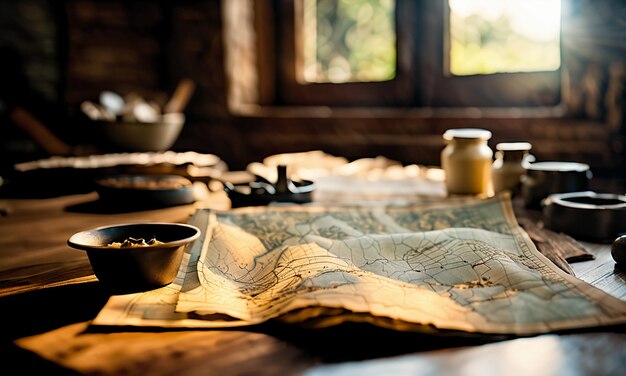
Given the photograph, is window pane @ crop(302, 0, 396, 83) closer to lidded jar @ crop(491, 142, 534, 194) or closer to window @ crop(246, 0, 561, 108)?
window @ crop(246, 0, 561, 108)

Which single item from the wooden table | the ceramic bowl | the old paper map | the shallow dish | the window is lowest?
the wooden table

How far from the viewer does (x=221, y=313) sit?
78cm

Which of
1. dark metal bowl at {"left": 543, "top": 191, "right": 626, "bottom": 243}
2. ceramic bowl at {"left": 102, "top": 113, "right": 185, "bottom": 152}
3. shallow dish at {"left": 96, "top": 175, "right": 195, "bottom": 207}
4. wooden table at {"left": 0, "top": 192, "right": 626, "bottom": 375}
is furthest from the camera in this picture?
ceramic bowl at {"left": 102, "top": 113, "right": 185, "bottom": 152}

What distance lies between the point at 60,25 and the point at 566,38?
2328 millimetres

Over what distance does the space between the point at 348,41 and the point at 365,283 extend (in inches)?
126

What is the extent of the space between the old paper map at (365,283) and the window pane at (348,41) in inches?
76.5

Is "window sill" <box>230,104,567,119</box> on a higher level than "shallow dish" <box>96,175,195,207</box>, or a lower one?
higher

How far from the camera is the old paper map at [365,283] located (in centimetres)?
74

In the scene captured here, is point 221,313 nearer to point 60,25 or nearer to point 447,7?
point 447,7

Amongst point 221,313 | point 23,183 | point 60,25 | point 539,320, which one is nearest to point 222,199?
point 23,183

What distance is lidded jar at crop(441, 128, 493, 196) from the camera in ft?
5.27

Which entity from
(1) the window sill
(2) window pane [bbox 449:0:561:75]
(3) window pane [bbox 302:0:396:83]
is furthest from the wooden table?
(3) window pane [bbox 302:0:396:83]

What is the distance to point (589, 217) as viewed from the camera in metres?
1.20

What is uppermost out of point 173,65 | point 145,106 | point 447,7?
point 447,7
